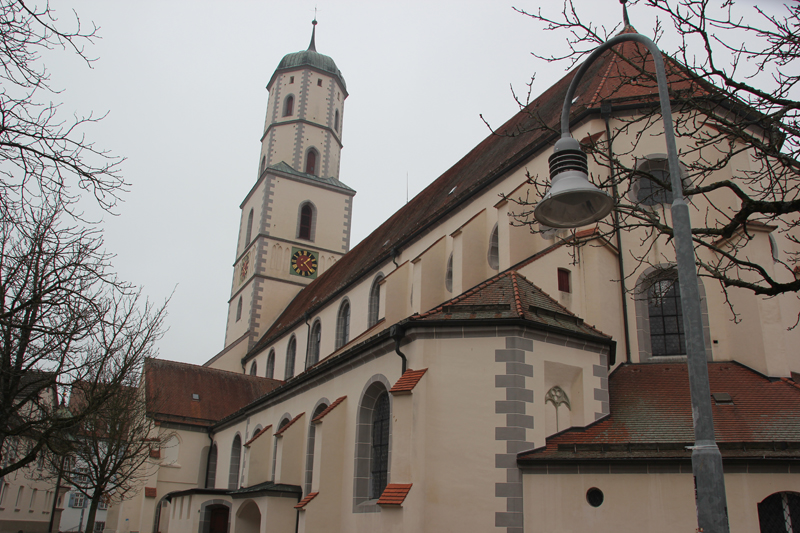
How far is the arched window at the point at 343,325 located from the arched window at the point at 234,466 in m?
5.07

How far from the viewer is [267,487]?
16.5 m

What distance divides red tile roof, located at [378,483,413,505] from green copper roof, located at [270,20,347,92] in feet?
114

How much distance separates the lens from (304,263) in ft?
127

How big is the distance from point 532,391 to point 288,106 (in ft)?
110

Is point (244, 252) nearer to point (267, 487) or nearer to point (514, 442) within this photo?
point (267, 487)

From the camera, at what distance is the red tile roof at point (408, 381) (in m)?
11.4

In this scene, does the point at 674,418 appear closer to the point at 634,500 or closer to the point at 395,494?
the point at 634,500

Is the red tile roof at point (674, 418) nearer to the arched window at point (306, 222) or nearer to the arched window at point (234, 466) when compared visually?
the arched window at point (234, 466)

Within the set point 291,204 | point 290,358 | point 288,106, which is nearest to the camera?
point 290,358

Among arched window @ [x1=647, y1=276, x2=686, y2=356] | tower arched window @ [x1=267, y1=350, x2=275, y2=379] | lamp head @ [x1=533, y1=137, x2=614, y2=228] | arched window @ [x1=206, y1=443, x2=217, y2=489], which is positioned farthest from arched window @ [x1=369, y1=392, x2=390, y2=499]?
tower arched window @ [x1=267, y1=350, x2=275, y2=379]

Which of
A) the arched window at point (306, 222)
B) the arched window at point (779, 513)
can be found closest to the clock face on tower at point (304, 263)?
the arched window at point (306, 222)

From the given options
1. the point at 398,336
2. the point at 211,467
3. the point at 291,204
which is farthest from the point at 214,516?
the point at 291,204

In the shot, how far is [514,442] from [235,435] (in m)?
16.2

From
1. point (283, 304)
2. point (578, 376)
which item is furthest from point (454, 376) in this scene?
point (283, 304)
